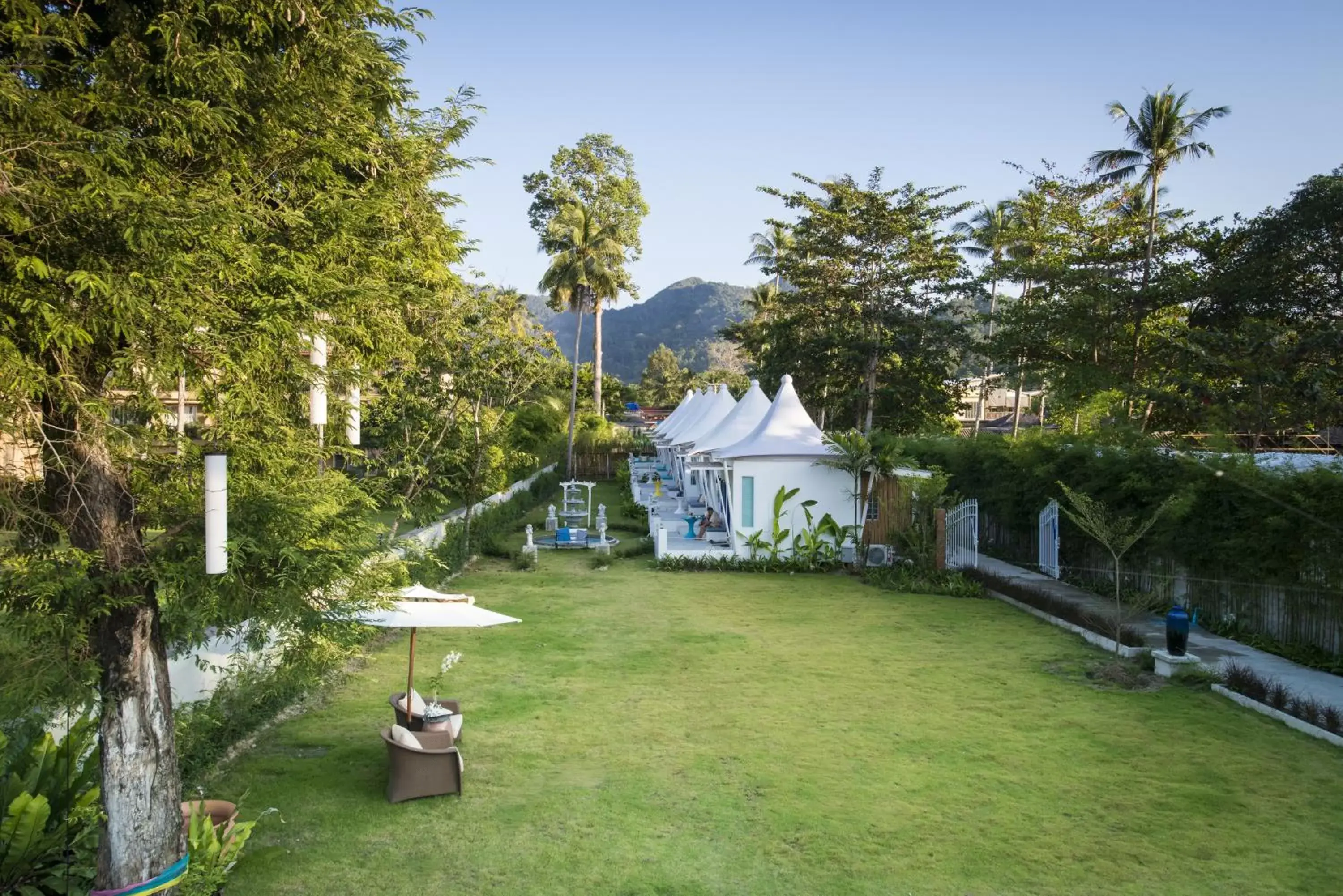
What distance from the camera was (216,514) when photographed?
4.38 metres

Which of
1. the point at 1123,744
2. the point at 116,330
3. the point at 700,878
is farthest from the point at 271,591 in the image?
the point at 1123,744

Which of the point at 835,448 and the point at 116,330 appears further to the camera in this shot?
the point at 835,448

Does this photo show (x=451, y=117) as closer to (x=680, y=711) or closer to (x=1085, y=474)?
(x=680, y=711)

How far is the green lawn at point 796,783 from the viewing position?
580 cm

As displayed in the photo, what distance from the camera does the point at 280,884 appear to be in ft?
18.2

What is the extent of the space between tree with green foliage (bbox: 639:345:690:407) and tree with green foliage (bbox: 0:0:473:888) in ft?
208

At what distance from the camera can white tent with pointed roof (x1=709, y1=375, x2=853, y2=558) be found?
18625 millimetres

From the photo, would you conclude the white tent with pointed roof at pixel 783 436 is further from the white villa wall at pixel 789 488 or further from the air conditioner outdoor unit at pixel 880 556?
the air conditioner outdoor unit at pixel 880 556

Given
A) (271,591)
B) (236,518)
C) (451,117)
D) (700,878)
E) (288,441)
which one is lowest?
(700,878)

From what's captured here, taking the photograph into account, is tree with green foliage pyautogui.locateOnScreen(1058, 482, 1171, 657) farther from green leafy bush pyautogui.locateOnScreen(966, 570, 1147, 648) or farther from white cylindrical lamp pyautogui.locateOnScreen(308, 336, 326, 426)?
white cylindrical lamp pyautogui.locateOnScreen(308, 336, 326, 426)

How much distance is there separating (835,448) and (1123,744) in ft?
35.0

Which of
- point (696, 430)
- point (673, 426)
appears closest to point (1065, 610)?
point (696, 430)

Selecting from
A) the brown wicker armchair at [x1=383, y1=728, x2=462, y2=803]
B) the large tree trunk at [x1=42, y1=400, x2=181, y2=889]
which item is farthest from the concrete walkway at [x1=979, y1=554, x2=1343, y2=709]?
the large tree trunk at [x1=42, y1=400, x2=181, y2=889]

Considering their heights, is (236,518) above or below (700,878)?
above
